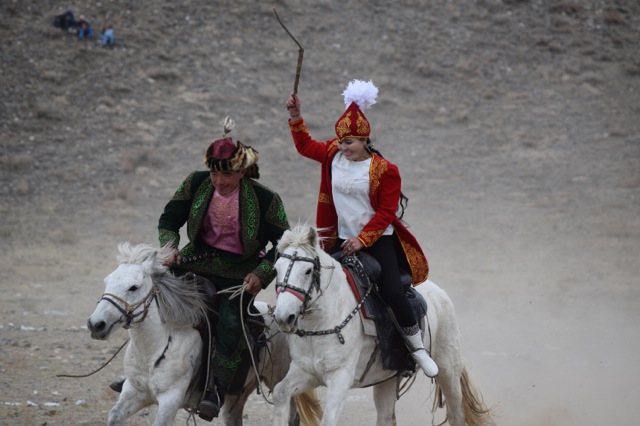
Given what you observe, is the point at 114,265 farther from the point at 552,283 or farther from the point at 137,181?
the point at 552,283

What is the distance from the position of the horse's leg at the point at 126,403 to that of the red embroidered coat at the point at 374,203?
1671 mm

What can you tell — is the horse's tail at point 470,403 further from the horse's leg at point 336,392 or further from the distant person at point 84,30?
the distant person at point 84,30

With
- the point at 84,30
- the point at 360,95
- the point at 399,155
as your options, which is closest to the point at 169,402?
the point at 360,95

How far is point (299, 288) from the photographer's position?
5.77 m

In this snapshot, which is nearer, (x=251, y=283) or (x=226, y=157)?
(x=226, y=157)

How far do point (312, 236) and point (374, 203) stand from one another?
82cm

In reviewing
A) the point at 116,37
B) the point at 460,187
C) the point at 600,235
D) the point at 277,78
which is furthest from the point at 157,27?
the point at 600,235

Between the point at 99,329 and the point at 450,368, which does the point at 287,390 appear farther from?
the point at 450,368

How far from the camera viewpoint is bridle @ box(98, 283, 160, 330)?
5832mm

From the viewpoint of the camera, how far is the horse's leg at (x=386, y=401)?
23.2ft

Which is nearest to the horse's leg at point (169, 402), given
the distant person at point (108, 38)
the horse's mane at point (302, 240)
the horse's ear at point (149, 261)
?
the horse's ear at point (149, 261)

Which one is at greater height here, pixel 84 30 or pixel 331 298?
pixel 331 298

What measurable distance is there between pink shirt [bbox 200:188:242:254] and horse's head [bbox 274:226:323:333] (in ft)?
2.25

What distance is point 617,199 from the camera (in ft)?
→ 71.1
